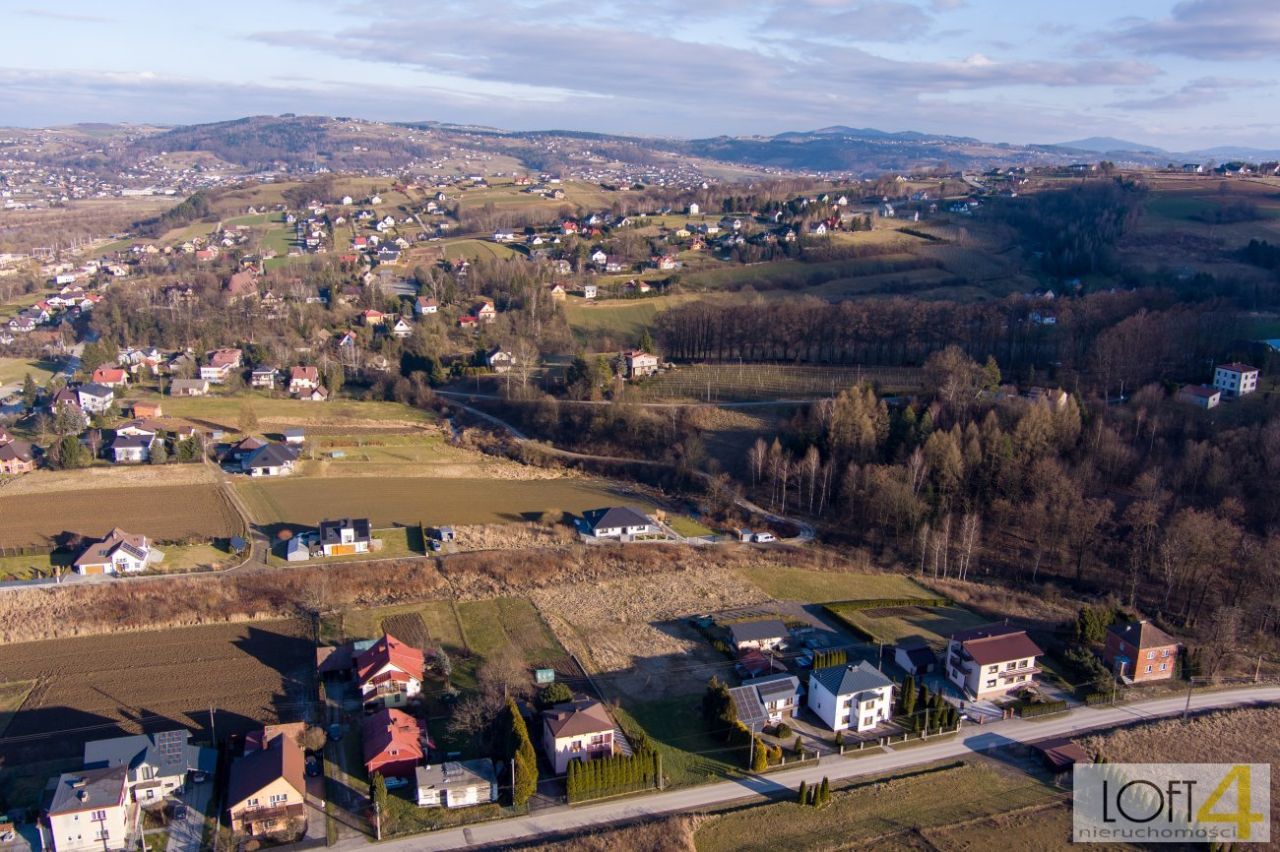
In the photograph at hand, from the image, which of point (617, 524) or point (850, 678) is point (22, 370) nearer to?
point (617, 524)

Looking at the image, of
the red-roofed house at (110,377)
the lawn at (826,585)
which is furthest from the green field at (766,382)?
the red-roofed house at (110,377)

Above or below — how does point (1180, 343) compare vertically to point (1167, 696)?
above

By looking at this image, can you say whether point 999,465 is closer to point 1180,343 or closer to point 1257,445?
point 1257,445

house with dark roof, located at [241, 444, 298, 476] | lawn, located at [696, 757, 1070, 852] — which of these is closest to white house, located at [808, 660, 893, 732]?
lawn, located at [696, 757, 1070, 852]

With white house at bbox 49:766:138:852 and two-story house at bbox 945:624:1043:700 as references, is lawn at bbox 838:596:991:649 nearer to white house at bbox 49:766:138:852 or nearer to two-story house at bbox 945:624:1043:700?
two-story house at bbox 945:624:1043:700

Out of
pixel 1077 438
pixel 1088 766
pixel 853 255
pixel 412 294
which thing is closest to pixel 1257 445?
pixel 1077 438

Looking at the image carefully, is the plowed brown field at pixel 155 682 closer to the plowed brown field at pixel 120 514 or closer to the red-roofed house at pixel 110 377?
the plowed brown field at pixel 120 514

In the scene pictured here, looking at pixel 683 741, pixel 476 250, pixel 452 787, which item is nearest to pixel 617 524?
pixel 683 741
